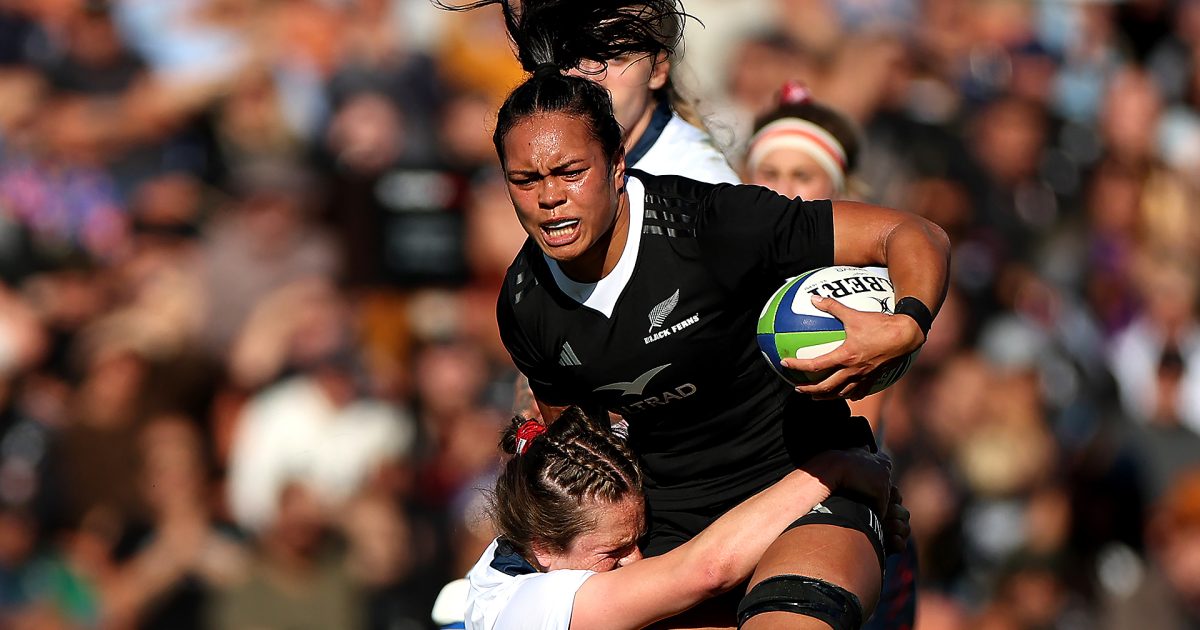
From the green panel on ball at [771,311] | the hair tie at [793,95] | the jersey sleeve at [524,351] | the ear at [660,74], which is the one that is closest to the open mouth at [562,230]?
the jersey sleeve at [524,351]

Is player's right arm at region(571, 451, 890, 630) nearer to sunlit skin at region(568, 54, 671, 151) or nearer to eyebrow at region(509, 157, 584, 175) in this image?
eyebrow at region(509, 157, 584, 175)

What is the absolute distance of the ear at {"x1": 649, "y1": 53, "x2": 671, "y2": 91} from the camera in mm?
4707

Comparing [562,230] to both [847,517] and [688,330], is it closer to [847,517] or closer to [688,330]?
[688,330]

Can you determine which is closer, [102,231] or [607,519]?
[607,519]

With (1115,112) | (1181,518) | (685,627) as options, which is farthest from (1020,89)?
(685,627)

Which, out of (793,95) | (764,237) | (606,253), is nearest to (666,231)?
(606,253)

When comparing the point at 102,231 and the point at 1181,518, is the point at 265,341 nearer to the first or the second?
the point at 102,231

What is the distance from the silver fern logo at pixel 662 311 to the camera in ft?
12.5

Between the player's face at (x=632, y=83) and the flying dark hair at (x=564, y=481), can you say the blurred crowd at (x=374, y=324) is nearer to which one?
the player's face at (x=632, y=83)

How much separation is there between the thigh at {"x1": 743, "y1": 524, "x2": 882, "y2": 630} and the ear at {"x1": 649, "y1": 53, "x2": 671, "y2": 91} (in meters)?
1.61

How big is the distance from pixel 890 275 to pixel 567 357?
845 mm

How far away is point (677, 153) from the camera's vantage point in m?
4.61

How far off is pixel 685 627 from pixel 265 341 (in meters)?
4.92

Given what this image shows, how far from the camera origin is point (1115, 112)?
35.6ft
